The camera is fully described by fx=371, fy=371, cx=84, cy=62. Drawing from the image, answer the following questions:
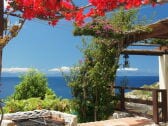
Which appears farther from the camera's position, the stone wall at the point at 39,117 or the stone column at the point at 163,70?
the stone column at the point at 163,70

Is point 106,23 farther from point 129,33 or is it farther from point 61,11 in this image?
point 61,11

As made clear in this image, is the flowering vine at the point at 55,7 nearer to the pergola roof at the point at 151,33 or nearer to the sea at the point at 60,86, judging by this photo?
the sea at the point at 60,86

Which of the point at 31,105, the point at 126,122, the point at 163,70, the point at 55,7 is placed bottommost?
the point at 126,122

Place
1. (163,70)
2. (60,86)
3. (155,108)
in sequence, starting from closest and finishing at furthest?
(155,108)
(163,70)
(60,86)

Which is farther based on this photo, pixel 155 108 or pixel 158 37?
pixel 158 37

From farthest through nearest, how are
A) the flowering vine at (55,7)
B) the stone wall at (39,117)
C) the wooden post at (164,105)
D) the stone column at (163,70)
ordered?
the stone column at (163,70), the wooden post at (164,105), the stone wall at (39,117), the flowering vine at (55,7)

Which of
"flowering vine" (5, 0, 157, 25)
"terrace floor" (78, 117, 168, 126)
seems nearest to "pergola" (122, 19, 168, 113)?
"terrace floor" (78, 117, 168, 126)

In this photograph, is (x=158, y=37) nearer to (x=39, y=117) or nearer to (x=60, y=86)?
(x=39, y=117)

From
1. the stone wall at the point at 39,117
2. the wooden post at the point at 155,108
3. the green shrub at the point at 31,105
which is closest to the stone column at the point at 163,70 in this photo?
the wooden post at the point at 155,108

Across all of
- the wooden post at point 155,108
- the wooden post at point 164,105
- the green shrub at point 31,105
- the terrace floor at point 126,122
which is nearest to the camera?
the terrace floor at point 126,122

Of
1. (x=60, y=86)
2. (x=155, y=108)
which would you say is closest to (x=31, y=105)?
(x=155, y=108)

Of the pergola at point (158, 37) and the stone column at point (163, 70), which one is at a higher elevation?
the pergola at point (158, 37)

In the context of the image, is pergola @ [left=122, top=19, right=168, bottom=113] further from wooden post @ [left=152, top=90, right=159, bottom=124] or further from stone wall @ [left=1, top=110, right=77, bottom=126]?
stone wall @ [left=1, top=110, right=77, bottom=126]

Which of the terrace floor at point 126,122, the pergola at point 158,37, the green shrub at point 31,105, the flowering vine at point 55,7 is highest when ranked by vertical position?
the flowering vine at point 55,7
